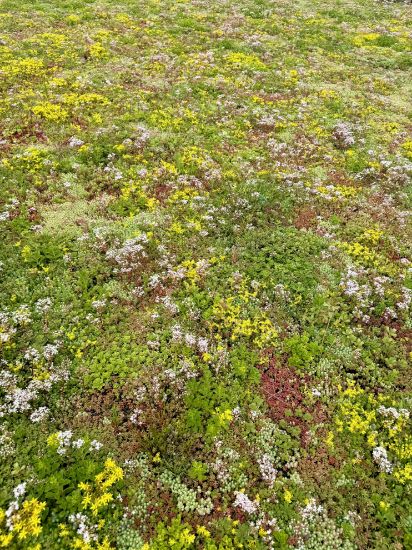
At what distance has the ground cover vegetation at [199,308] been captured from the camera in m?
7.77

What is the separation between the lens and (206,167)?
15.4 meters

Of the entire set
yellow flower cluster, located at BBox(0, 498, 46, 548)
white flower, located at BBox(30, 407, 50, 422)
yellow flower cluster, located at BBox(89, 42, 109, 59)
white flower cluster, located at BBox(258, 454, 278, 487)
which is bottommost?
white flower cluster, located at BBox(258, 454, 278, 487)

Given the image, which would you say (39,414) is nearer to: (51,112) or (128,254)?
(128,254)

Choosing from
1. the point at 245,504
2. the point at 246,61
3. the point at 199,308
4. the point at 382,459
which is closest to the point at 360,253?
the point at 199,308

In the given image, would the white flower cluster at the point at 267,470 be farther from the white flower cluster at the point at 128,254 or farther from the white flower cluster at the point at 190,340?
the white flower cluster at the point at 128,254

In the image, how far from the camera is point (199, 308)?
1109 centimetres

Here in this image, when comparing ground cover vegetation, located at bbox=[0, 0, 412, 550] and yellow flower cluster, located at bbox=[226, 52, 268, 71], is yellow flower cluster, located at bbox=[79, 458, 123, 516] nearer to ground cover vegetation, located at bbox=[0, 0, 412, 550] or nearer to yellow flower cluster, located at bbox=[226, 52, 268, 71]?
ground cover vegetation, located at bbox=[0, 0, 412, 550]

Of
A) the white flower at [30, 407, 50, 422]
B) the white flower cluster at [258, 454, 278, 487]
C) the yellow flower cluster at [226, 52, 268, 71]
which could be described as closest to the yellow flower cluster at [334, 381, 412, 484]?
the white flower cluster at [258, 454, 278, 487]

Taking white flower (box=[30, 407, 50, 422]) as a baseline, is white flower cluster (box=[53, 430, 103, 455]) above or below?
below

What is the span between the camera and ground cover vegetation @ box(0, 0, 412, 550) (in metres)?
7.77

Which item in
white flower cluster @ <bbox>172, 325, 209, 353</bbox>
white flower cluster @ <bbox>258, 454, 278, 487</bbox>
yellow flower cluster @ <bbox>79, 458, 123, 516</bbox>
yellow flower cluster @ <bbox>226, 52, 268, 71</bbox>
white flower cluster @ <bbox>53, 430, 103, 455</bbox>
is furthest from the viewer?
yellow flower cluster @ <bbox>226, 52, 268, 71</bbox>

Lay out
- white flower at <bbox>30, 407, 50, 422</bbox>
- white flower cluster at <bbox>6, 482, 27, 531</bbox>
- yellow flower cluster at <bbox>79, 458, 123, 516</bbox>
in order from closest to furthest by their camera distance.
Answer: white flower cluster at <bbox>6, 482, 27, 531</bbox>, yellow flower cluster at <bbox>79, 458, 123, 516</bbox>, white flower at <bbox>30, 407, 50, 422</bbox>

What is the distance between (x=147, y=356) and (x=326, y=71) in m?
21.0

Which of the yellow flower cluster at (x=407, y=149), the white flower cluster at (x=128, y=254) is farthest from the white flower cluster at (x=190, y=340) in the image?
the yellow flower cluster at (x=407, y=149)
